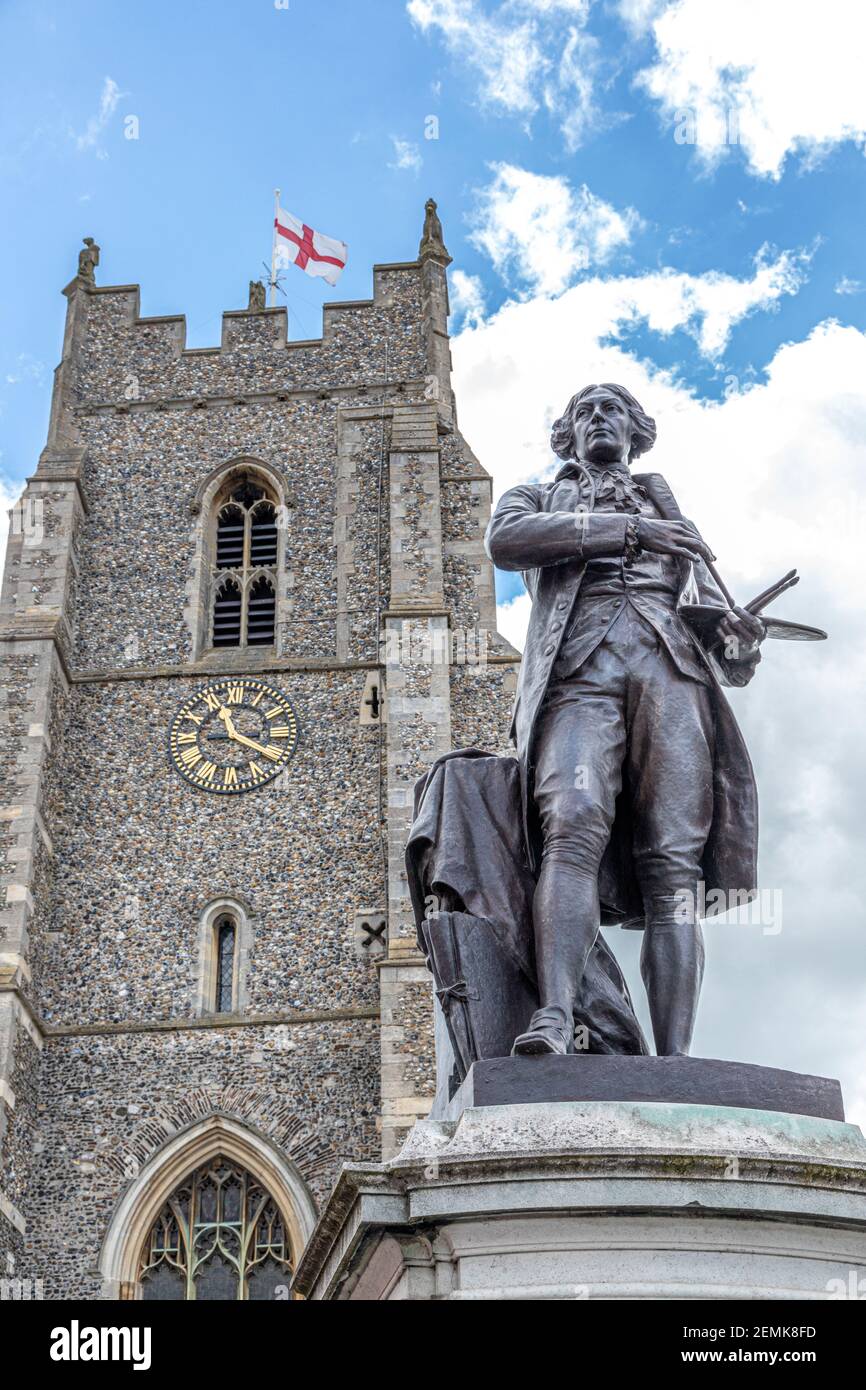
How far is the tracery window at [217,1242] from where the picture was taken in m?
16.3

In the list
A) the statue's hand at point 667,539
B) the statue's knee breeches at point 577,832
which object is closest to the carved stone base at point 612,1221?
the statue's knee breeches at point 577,832

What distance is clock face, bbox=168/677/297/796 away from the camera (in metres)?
19.2

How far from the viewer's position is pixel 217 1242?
655 inches

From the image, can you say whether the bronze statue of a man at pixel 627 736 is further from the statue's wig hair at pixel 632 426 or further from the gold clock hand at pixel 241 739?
the gold clock hand at pixel 241 739

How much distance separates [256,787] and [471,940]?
1548 cm

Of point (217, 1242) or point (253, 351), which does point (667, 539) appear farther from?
point (253, 351)

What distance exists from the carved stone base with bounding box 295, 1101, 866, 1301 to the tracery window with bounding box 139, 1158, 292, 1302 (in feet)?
44.7

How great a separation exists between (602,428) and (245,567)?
17.2 metres

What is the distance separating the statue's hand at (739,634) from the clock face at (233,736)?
15.2 metres

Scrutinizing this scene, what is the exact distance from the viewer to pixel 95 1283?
15.9m

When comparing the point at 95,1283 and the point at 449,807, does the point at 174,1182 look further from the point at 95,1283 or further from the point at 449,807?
the point at 449,807

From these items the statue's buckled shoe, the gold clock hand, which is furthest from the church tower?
the statue's buckled shoe

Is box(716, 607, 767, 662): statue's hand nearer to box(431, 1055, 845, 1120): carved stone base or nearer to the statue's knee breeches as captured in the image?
the statue's knee breeches
